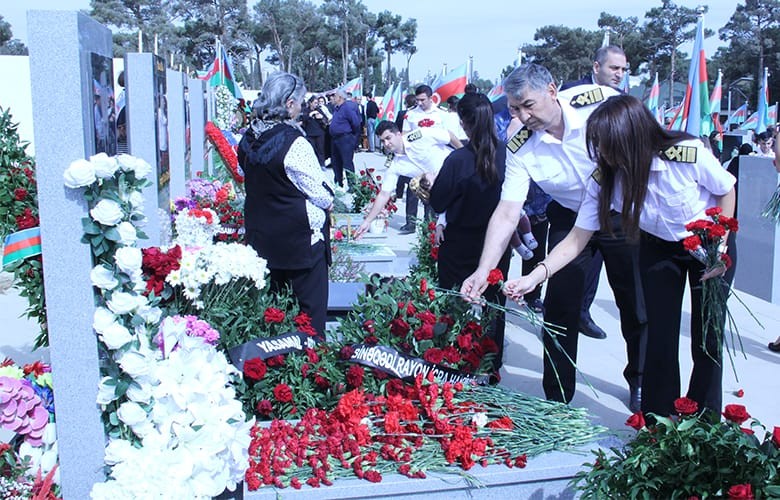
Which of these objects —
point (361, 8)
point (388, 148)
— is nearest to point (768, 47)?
point (361, 8)

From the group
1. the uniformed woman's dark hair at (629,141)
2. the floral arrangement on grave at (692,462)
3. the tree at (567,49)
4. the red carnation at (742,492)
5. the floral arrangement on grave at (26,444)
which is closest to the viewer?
the red carnation at (742,492)

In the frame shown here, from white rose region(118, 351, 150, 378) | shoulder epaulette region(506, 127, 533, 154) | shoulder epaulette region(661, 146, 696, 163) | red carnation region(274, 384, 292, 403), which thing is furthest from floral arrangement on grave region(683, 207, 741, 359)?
white rose region(118, 351, 150, 378)

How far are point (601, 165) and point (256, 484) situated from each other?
181 centimetres

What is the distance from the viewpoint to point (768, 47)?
5684cm

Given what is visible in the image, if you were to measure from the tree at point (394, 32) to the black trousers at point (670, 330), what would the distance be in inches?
2484

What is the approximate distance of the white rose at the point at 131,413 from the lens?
8.39 feet

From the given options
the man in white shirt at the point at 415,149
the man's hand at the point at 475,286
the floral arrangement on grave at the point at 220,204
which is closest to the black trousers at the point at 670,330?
the man's hand at the point at 475,286

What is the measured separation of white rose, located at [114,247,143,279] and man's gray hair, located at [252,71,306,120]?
4.51 feet

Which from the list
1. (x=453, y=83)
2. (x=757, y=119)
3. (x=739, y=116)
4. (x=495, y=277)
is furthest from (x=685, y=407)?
(x=739, y=116)

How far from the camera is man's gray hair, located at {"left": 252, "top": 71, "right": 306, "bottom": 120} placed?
3.72m

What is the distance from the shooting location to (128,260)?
2.51 metres

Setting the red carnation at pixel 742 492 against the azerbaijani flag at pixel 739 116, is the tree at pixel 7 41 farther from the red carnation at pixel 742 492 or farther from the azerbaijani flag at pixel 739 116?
the red carnation at pixel 742 492

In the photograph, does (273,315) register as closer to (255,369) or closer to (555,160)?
(255,369)

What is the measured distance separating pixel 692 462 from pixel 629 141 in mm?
1239
